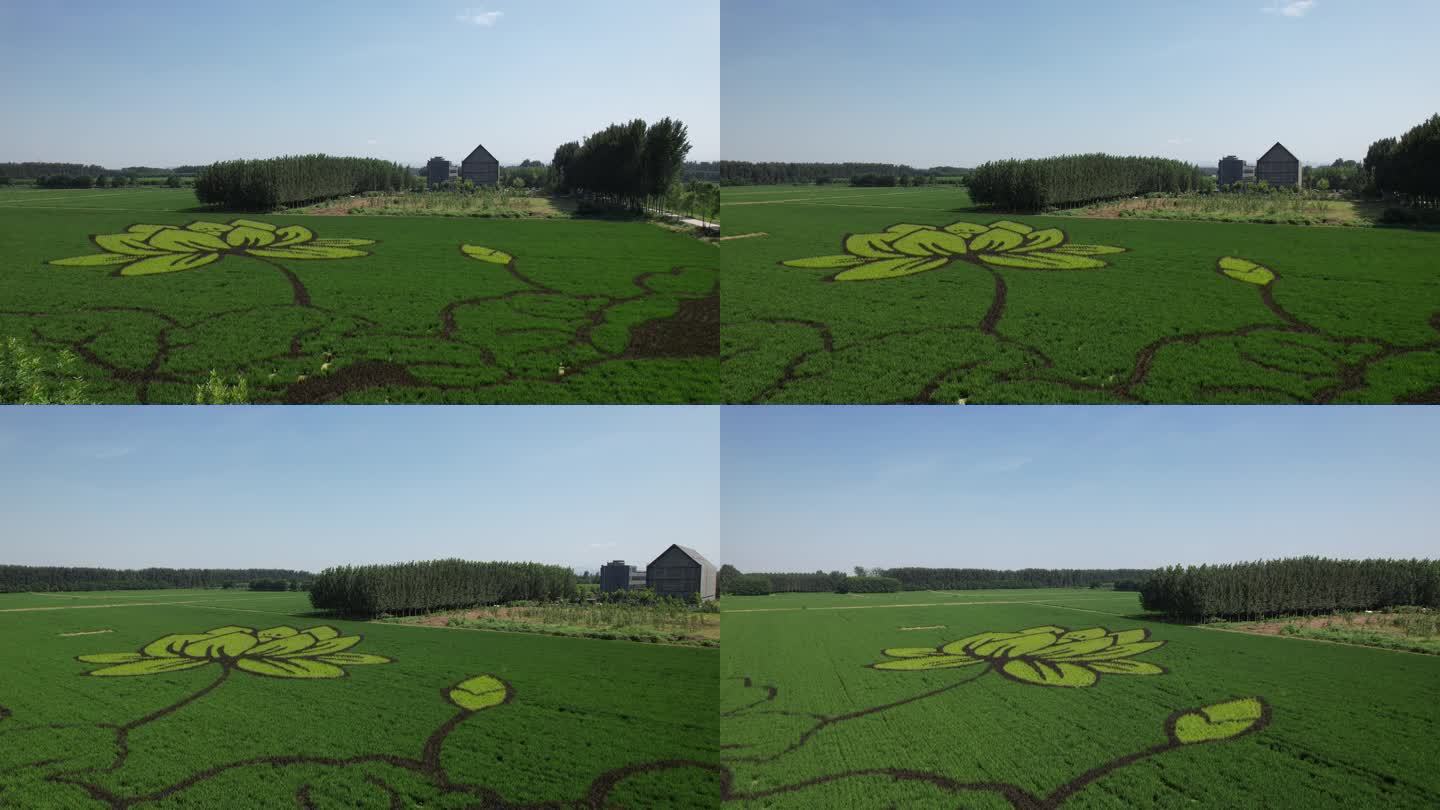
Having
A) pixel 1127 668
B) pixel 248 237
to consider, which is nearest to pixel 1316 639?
pixel 1127 668

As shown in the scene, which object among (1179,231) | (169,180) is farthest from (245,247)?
(169,180)

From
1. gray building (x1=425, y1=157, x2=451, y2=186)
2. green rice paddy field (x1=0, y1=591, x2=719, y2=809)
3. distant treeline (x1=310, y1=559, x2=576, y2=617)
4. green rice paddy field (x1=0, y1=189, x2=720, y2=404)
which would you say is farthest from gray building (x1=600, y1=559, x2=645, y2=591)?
gray building (x1=425, y1=157, x2=451, y2=186)

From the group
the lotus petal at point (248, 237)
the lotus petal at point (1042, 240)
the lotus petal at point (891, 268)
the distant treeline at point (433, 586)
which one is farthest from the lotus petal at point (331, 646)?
the lotus petal at point (1042, 240)

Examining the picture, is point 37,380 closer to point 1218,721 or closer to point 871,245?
point 871,245

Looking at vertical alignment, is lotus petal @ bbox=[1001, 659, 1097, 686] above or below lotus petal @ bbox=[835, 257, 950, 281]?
below

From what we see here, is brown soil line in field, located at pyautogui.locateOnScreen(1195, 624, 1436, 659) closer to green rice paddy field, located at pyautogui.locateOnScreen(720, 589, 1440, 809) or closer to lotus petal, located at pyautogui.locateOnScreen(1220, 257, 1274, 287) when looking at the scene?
green rice paddy field, located at pyautogui.locateOnScreen(720, 589, 1440, 809)

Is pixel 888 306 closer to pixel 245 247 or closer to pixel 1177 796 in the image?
pixel 1177 796

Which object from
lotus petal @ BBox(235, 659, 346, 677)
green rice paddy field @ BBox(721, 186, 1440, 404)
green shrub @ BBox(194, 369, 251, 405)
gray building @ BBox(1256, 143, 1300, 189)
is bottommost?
lotus petal @ BBox(235, 659, 346, 677)
